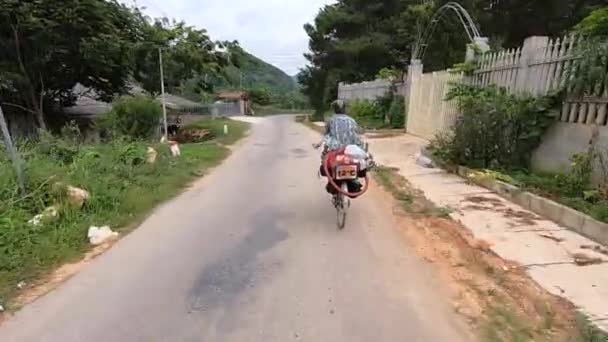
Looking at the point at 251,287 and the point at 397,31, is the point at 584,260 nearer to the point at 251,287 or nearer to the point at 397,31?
the point at 251,287

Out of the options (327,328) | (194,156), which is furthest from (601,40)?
(194,156)

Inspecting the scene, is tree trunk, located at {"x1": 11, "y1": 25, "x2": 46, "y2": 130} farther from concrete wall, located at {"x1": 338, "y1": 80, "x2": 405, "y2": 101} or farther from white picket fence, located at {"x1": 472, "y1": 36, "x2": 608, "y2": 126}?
white picket fence, located at {"x1": 472, "y1": 36, "x2": 608, "y2": 126}

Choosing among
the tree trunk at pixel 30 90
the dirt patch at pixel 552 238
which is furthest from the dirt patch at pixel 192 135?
the dirt patch at pixel 552 238

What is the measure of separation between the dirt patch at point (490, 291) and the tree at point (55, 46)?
1669 cm

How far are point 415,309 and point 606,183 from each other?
3.54 m

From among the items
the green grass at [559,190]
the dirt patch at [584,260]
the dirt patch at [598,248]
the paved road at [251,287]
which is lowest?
the paved road at [251,287]

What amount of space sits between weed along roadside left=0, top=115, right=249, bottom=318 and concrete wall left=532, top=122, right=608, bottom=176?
20.3ft

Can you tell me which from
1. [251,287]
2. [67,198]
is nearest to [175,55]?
[67,198]

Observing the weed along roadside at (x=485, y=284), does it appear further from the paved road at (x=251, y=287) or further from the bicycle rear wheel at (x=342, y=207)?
the bicycle rear wheel at (x=342, y=207)

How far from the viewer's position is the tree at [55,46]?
56.6ft

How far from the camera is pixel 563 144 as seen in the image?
700 cm

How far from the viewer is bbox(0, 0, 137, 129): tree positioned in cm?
1725

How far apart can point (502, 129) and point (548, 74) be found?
1100mm

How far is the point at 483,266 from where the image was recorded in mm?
4434
